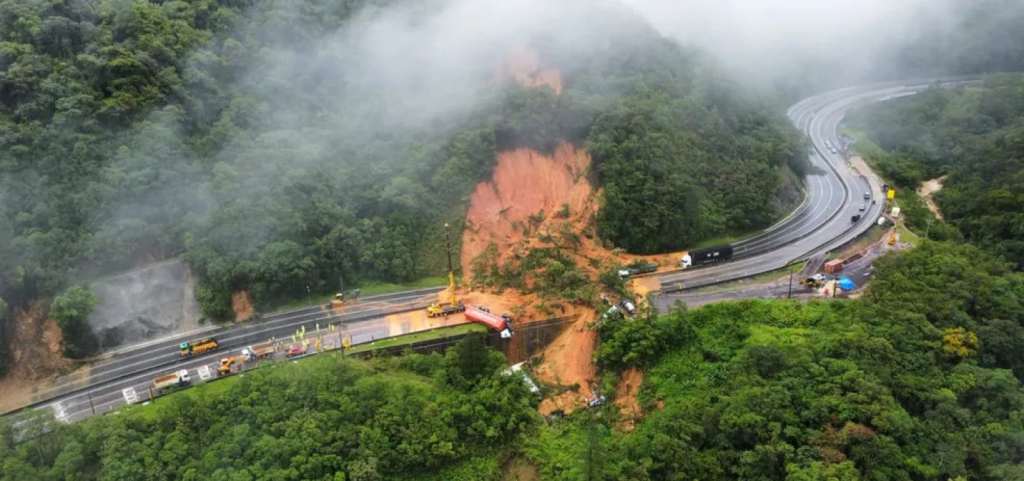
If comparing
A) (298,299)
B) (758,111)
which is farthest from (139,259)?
(758,111)

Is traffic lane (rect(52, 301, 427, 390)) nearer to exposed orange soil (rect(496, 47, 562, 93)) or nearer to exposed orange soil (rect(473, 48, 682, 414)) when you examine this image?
exposed orange soil (rect(473, 48, 682, 414))

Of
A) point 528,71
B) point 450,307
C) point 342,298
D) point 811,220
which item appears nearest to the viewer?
point 450,307

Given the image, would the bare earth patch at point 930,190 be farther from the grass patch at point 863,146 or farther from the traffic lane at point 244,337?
the traffic lane at point 244,337

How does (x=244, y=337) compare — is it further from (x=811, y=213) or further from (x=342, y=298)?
(x=811, y=213)

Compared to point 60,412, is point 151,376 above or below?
above

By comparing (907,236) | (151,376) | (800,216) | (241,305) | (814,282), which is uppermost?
(241,305)

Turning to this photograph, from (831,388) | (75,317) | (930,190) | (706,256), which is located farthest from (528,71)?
(930,190)

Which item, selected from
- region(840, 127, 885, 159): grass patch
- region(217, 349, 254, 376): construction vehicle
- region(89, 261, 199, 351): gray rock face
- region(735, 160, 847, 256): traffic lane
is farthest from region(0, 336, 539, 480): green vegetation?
region(840, 127, 885, 159): grass patch

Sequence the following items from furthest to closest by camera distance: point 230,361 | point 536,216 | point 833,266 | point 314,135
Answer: point 314,135 < point 536,216 < point 833,266 < point 230,361
